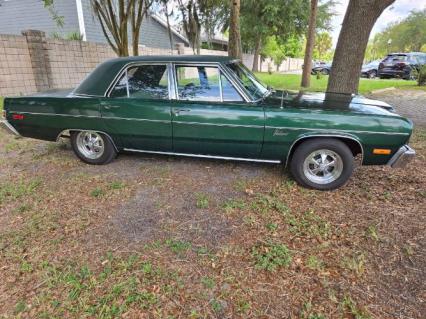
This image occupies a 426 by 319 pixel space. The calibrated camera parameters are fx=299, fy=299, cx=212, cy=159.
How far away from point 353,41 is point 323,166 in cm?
339

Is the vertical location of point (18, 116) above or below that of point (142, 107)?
below

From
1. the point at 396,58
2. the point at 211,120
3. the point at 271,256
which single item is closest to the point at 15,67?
the point at 211,120

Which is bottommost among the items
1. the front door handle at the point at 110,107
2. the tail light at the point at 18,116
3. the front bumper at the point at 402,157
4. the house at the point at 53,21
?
the front bumper at the point at 402,157

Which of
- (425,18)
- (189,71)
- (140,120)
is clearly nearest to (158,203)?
(140,120)

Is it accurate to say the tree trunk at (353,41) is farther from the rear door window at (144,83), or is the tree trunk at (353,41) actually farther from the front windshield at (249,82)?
Result: the rear door window at (144,83)

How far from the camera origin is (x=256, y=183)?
396 centimetres

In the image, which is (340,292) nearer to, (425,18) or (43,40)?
(43,40)

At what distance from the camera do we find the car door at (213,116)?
12.1 feet

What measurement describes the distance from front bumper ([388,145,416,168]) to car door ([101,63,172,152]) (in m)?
2.76

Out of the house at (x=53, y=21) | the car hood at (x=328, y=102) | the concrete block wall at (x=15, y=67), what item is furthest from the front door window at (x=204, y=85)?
the house at (x=53, y=21)

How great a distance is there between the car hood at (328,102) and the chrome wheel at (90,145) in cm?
253

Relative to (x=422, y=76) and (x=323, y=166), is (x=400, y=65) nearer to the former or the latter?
(x=422, y=76)

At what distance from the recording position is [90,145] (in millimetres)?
4531

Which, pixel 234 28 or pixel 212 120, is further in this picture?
pixel 234 28
